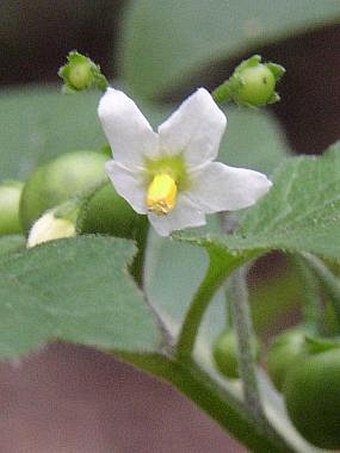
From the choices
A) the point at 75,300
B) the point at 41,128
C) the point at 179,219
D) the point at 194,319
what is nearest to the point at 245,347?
the point at 194,319

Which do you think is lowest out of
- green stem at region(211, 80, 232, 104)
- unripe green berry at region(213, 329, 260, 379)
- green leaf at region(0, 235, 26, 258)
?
unripe green berry at region(213, 329, 260, 379)

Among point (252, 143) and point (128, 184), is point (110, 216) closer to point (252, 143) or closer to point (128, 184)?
point (128, 184)

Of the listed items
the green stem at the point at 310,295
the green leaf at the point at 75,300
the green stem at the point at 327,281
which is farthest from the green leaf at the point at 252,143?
the green leaf at the point at 75,300

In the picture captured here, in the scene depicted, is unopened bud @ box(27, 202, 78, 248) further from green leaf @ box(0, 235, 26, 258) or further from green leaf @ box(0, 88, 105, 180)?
green leaf @ box(0, 88, 105, 180)

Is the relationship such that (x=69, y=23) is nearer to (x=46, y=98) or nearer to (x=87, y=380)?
(x=87, y=380)

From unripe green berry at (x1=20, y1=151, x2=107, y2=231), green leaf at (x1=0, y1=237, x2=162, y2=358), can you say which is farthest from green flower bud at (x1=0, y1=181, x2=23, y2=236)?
green leaf at (x1=0, y1=237, x2=162, y2=358)

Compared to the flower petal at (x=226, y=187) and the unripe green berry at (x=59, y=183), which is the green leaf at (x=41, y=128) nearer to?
the unripe green berry at (x=59, y=183)

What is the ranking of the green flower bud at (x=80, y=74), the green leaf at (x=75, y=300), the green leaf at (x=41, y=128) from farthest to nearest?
the green leaf at (x=41, y=128) < the green flower bud at (x=80, y=74) < the green leaf at (x=75, y=300)
